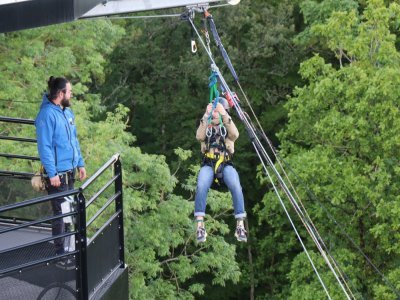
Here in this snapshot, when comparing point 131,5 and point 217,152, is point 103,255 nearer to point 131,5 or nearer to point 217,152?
point 217,152

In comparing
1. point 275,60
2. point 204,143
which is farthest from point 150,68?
point 204,143

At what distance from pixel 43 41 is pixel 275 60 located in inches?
377

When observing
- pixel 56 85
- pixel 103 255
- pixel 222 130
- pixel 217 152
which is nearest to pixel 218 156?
pixel 217 152

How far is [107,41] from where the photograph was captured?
27.8 meters

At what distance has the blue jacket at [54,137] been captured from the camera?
28.7ft

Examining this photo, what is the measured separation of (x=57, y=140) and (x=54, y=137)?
0.12 ft

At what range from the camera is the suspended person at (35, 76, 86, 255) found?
28.7 ft

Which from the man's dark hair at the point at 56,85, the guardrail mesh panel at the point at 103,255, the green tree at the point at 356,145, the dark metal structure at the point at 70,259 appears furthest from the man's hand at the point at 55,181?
the green tree at the point at 356,145

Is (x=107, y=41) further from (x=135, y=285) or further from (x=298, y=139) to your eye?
(x=135, y=285)

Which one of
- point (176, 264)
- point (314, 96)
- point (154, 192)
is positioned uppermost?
point (314, 96)

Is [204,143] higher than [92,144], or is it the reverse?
[204,143]

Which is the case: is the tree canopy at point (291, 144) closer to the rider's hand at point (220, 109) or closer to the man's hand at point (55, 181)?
the rider's hand at point (220, 109)

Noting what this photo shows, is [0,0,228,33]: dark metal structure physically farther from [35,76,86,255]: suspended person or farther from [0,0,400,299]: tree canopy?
[0,0,400,299]: tree canopy

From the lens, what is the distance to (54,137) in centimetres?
884
